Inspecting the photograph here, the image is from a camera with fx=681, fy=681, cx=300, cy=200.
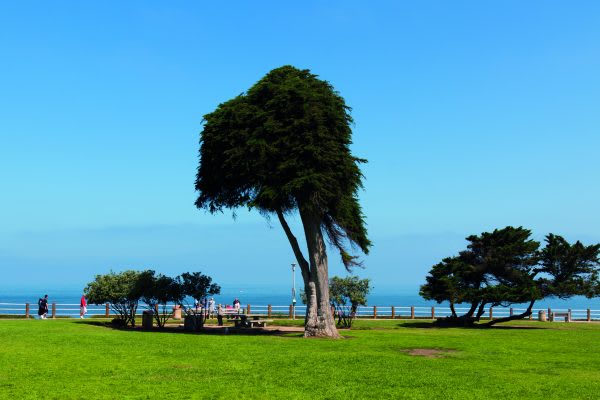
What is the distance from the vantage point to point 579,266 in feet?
143

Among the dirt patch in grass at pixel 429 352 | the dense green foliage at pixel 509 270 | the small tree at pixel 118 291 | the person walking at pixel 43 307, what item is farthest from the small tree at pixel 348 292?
the person walking at pixel 43 307

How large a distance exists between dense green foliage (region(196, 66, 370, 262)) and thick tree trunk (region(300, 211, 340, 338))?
0.83m

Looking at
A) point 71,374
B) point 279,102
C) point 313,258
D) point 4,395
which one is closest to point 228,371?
point 71,374

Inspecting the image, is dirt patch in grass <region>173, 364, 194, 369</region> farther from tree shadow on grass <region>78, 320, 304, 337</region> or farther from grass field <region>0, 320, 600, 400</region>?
tree shadow on grass <region>78, 320, 304, 337</region>

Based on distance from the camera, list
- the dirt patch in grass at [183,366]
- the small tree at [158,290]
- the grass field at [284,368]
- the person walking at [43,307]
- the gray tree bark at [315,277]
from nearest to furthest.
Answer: the grass field at [284,368] → the dirt patch in grass at [183,366] → the gray tree bark at [315,277] → the small tree at [158,290] → the person walking at [43,307]

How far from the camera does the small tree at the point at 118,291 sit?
3853 cm

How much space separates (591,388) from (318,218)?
1879 centimetres

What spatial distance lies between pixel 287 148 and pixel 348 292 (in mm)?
12578

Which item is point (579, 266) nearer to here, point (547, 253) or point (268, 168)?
point (547, 253)

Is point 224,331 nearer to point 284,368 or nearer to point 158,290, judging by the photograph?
point 158,290

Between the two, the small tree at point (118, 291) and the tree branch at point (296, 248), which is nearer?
the tree branch at point (296, 248)

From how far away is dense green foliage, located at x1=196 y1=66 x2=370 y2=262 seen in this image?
32.2 m

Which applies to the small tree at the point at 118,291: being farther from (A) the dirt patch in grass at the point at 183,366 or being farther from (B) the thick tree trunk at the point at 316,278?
(A) the dirt patch in grass at the point at 183,366

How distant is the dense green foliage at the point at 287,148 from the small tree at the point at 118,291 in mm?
8550
